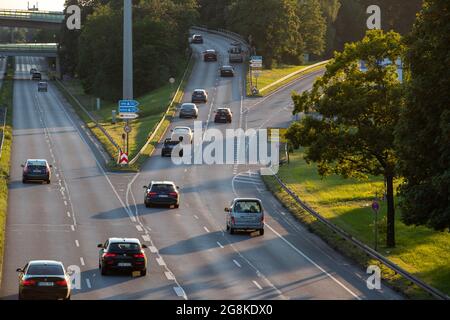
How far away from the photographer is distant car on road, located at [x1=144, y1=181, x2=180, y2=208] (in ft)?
189

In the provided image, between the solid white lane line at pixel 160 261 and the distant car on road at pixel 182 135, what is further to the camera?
the distant car on road at pixel 182 135

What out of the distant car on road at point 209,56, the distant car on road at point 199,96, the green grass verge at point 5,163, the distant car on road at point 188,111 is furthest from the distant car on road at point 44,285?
the distant car on road at point 209,56

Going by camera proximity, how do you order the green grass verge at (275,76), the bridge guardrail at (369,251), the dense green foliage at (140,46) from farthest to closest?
the dense green foliage at (140,46), the green grass verge at (275,76), the bridge guardrail at (369,251)

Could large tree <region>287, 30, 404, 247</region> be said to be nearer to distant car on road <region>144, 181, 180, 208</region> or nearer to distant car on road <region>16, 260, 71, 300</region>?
distant car on road <region>144, 181, 180, 208</region>

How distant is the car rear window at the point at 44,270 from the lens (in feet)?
109

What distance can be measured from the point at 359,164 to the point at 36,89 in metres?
107

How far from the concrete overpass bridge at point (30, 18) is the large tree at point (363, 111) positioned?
146 metres

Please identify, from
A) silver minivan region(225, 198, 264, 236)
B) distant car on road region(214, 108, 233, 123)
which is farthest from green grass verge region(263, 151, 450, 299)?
distant car on road region(214, 108, 233, 123)

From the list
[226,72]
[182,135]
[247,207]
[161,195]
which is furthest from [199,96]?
[247,207]

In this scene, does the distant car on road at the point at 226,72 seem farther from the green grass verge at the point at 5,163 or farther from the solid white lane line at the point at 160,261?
the solid white lane line at the point at 160,261

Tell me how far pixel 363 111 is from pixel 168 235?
33.7 ft

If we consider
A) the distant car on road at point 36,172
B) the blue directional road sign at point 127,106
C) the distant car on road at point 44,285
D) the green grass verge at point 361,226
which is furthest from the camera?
the blue directional road sign at point 127,106

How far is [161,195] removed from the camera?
57.6 meters
